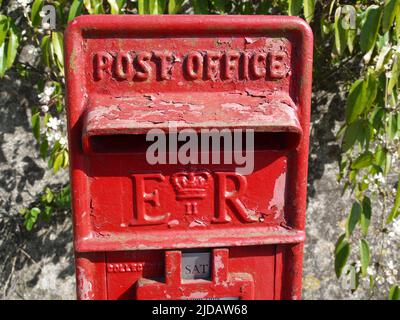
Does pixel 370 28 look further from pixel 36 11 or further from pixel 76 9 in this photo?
pixel 36 11

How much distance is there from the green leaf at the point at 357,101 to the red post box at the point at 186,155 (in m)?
0.36

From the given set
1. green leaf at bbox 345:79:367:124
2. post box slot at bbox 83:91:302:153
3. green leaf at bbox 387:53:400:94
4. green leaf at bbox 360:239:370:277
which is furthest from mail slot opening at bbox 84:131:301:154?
green leaf at bbox 360:239:370:277

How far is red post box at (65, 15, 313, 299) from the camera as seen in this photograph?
4.27 feet

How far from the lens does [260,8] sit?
2.05 meters

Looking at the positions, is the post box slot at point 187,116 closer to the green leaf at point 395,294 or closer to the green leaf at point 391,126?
the green leaf at point 391,126

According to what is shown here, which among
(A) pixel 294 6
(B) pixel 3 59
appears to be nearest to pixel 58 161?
(B) pixel 3 59

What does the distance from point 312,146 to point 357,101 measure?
0.71 meters

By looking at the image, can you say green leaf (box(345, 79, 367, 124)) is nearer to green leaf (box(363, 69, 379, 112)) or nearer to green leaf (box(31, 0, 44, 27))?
green leaf (box(363, 69, 379, 112))

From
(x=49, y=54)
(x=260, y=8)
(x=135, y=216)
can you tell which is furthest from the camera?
(x=260, y=8)

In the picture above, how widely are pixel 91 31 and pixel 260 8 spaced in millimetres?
967

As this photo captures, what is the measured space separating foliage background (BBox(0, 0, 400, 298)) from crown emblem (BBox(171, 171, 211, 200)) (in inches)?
24.2

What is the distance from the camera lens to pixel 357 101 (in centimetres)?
167
